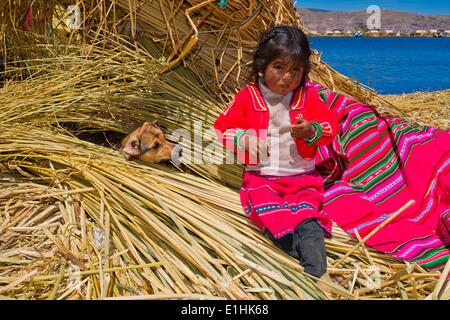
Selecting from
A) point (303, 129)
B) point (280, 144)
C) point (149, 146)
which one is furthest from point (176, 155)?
point (303, 129)

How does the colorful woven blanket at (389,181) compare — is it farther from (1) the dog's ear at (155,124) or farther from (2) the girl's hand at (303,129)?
(1) the dog's ear at (155,124)

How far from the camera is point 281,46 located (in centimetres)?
124

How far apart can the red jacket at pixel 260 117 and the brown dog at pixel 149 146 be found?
32cm

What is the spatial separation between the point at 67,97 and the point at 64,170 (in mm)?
450

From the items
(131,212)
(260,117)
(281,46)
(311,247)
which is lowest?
(311,247)

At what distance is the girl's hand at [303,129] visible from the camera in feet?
3.99

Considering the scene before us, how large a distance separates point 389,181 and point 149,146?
1.19 metres

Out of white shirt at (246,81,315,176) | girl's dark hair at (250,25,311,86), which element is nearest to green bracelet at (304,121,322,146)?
white shirt at (246,81,315,176)

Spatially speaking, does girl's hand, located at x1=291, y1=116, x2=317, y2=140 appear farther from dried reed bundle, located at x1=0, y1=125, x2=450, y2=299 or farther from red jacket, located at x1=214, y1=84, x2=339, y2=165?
dried reed bundle, located at x1=0, y1=125, x2=450, y2=299

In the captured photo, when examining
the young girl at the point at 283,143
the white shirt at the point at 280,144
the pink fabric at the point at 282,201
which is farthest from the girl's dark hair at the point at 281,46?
the pink fabric at the point at 282,201

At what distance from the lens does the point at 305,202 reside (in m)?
1.23

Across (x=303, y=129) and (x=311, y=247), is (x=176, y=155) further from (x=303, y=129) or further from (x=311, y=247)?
(x=311, y=247)
